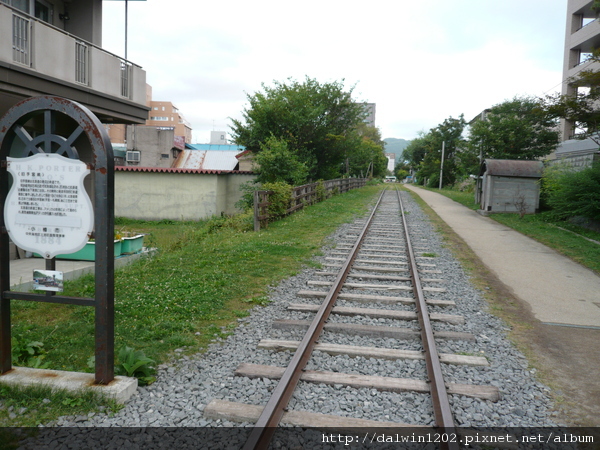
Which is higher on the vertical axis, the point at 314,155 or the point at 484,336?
the point at 314,155

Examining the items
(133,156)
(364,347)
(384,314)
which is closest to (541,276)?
(384,314)

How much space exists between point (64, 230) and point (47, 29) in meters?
7.62

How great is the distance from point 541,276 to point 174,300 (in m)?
6.97

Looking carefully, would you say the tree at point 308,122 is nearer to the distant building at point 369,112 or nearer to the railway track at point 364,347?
the distant building at point 369,112

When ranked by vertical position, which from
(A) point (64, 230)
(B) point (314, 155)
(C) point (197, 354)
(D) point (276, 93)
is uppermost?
(D) point (276, 93)

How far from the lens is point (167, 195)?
2142 centimetres

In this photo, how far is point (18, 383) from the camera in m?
3.98

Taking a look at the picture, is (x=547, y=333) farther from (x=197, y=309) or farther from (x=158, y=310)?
(x=158, y=310)

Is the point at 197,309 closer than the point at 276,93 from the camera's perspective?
Yes

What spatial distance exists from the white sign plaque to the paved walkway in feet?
19.0

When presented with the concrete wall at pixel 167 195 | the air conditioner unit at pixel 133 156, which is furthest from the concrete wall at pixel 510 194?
the air conditioner unit at pixel 133 156

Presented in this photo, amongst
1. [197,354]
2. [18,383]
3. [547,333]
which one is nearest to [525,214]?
[547,333]

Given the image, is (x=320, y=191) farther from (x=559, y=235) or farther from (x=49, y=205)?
(x=49, y=205)

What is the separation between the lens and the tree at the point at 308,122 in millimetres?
24203
